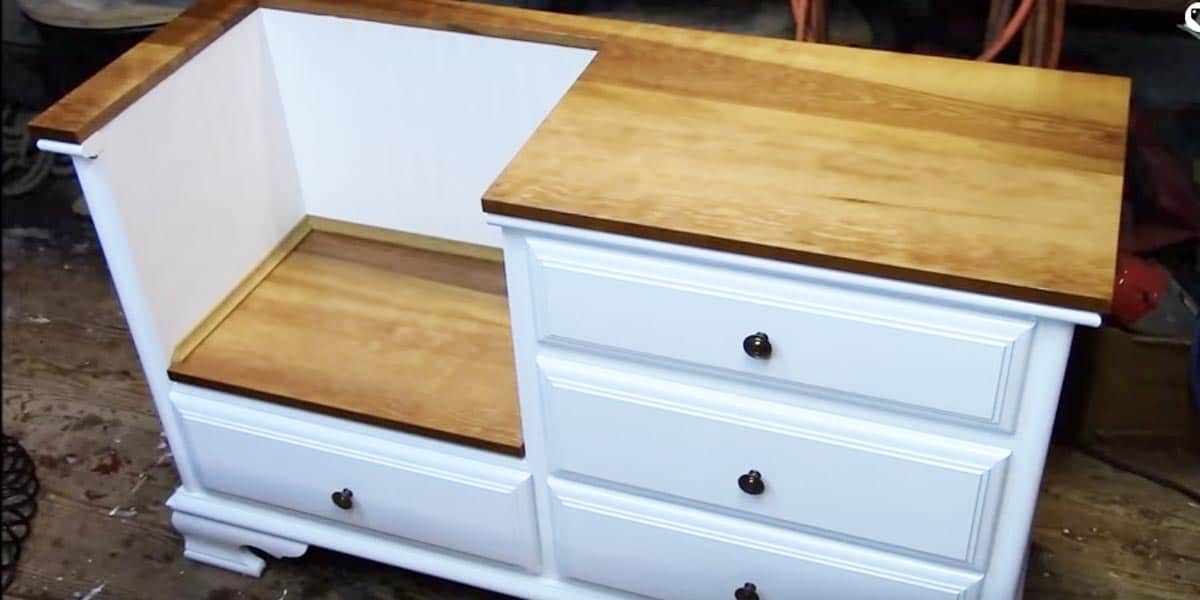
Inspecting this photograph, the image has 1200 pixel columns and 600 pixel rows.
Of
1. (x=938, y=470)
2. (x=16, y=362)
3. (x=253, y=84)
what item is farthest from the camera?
(x=16, y=362)

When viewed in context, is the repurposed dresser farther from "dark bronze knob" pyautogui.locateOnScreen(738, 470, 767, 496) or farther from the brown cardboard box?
the brown cardboard box

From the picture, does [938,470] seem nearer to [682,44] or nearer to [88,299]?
[682,44]

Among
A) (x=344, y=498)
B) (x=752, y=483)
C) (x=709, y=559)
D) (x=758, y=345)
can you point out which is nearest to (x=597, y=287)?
(x=758, y=345)

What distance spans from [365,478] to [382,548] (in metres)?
0.12

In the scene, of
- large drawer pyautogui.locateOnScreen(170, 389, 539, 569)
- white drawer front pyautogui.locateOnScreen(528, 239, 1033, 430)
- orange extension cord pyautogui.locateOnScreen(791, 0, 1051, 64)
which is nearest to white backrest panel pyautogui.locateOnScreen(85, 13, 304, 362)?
large drawer pyautogui.locateOnScreen(170, 389, 539, 569)

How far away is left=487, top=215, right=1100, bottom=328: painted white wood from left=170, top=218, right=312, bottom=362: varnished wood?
52 cm

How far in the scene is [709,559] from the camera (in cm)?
127

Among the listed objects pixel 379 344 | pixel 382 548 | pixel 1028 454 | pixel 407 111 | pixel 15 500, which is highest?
pixel 407 111

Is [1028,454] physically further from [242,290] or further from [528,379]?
[242,290]

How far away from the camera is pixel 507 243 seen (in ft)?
3.60

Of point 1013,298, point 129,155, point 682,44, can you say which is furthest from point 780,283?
point 129,155

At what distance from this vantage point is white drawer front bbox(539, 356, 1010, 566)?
1091 millimetres

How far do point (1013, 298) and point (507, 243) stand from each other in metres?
0.44

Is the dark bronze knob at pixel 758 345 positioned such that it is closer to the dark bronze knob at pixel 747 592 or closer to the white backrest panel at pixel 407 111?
the dark bronze knob at pixel 747 592
